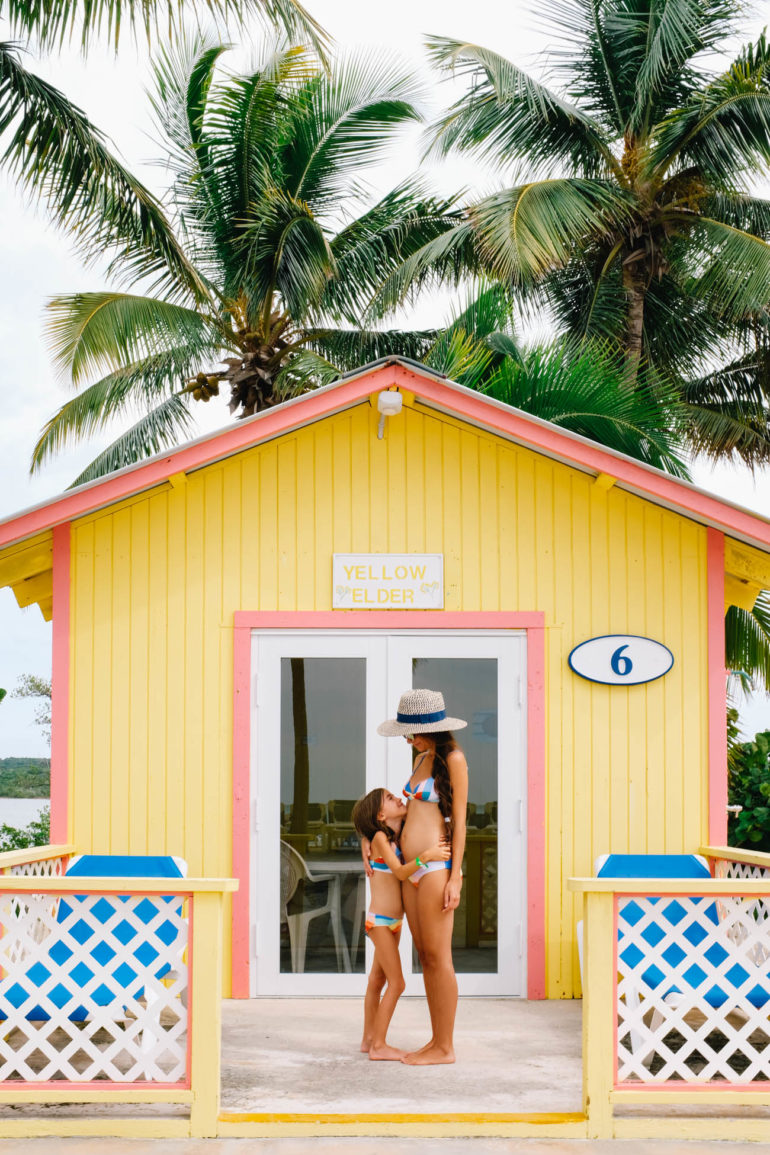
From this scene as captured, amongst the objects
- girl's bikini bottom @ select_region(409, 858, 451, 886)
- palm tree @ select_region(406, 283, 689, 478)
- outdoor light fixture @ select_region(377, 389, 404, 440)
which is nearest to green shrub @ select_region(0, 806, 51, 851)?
palm tree @ select_region(406, 283, 689, 478)

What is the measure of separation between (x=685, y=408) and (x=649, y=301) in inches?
69.6

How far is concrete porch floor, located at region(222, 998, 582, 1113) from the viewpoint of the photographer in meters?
4.98

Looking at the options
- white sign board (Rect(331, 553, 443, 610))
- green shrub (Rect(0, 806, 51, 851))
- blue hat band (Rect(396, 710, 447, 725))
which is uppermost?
white sign board (Rect(331, 553, 443, 610))

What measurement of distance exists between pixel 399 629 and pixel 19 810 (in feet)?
41.2

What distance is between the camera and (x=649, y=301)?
1681 cm

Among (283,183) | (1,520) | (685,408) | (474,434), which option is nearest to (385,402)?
(474,434)

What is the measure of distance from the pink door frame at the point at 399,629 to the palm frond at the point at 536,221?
6251 mm

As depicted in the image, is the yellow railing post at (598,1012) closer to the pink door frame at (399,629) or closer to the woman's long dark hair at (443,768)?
the woman's long dark hair at (443,768)

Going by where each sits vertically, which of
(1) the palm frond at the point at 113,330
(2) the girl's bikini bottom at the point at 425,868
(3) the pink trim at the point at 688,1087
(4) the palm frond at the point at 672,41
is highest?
(4) the palm frond at the point at 672,41

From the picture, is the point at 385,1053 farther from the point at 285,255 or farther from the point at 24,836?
the point at 24,836

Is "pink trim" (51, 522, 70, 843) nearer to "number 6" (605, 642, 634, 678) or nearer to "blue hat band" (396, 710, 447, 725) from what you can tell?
"blue hat band" (396, 710, 447, 725)

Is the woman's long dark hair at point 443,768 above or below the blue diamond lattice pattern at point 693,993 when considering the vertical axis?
above

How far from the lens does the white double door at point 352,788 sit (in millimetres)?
6867

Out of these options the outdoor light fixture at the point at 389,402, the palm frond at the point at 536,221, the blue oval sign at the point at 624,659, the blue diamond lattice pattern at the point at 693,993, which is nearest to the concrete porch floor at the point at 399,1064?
the blue diamond lattice pattern at the point at 693,993
